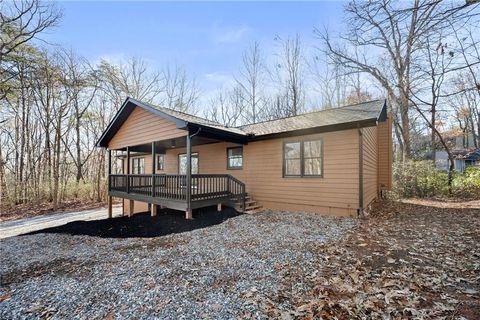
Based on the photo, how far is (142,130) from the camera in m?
9.96

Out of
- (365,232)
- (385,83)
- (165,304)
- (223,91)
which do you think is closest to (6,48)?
(223,91)

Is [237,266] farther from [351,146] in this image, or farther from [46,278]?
[351,146]

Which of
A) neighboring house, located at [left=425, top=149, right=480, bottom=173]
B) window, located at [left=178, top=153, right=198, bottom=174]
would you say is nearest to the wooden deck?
window, located at [left=178, top=153, right=198, bottom=174]

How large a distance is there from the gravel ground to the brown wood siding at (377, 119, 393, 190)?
7.31 m

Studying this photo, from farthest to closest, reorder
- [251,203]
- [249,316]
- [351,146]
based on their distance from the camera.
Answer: [251,203] → [351,146] → [249,316]

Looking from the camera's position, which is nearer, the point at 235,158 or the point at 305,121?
the point at 305,121

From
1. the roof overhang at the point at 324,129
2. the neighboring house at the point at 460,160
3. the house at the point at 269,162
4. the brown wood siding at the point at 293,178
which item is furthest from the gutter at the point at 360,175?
the neighboring house at the point at 460,160

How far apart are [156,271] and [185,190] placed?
4.49 metres

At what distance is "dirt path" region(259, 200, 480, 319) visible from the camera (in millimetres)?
2496

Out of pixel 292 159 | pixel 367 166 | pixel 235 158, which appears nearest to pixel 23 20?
pixel 235 158

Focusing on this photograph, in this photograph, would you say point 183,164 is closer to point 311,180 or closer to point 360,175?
point 311,180

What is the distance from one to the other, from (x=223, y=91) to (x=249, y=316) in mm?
22527

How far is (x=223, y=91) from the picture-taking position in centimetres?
2309

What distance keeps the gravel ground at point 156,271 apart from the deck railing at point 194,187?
219 centimetres
